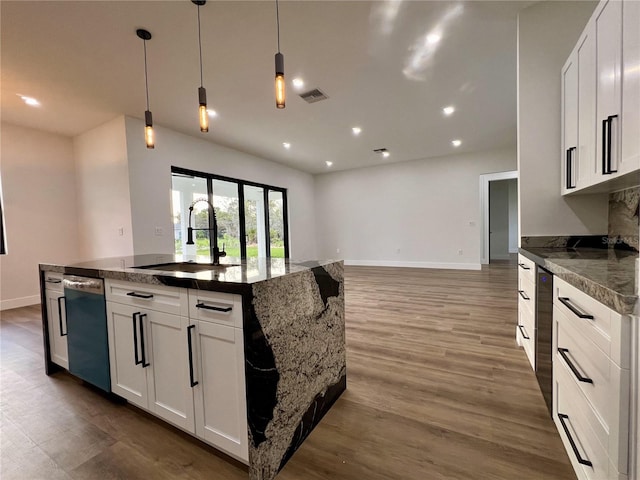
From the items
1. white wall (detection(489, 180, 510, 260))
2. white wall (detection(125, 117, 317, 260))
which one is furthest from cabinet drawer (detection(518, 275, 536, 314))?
white wall (detection(489, 180, 510, 260))

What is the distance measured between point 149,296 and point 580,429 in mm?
2054

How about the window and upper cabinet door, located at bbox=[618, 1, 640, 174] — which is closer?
upper cabinet door, located at bbox=[618, 1, 640, 174]

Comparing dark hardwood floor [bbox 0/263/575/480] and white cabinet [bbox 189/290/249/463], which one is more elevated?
white cabinet [bbox 189/290/249/463]

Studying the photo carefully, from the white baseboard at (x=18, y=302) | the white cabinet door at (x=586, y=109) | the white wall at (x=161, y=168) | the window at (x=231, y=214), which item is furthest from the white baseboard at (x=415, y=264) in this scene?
the white baseboard at (x=18, y=302)

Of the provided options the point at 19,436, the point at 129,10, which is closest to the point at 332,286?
the point at 19,436

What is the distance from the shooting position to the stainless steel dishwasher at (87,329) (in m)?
1.85

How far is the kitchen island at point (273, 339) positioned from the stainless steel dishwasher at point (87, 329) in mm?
84

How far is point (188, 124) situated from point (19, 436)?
4.25 metres

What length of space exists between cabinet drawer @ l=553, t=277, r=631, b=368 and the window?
13.7ft

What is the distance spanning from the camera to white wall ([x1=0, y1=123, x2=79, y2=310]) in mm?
4395

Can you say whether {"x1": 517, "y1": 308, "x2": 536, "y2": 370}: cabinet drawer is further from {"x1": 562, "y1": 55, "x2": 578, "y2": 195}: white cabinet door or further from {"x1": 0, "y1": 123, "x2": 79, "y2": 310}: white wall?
{"x1": 0, "y1": 123, "x2": 79, "y2": 310}: white wall

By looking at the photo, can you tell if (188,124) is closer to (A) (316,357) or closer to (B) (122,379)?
(B) (122,379)

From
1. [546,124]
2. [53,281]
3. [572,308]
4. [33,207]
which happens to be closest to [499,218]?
[546,124]

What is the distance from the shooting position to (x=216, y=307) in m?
1.27
